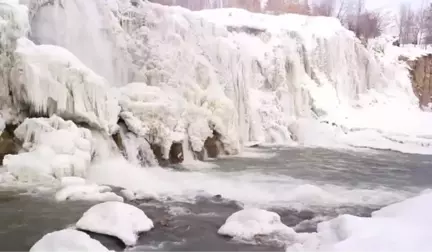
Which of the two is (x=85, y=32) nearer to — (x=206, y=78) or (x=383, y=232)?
(x=206, y=78)

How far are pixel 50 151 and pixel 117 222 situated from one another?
285cm

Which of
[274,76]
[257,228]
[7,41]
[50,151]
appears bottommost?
[257,228]

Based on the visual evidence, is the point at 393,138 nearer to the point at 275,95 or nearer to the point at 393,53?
the point at 275,95

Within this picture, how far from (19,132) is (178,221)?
3.75 metres

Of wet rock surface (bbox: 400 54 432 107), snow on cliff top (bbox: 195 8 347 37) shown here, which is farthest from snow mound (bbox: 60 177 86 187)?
wet rock surface (bbox: 400 54 432 107)

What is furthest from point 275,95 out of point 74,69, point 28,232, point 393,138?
point 28,232

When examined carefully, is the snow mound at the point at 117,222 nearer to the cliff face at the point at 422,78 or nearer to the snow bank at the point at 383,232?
the snow bank at the point at 383,232

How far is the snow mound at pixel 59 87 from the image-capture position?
8.24m

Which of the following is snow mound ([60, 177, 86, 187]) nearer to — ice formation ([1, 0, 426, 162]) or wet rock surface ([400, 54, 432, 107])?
ice formation ([1, 0, 426, 162])

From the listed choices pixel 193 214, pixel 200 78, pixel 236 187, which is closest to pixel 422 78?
pixel 200 78

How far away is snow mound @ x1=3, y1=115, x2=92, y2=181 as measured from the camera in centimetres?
733

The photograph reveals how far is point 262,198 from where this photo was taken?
7211 millimetres

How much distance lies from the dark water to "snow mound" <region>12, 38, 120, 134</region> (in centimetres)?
214

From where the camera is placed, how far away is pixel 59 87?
27.7ft
